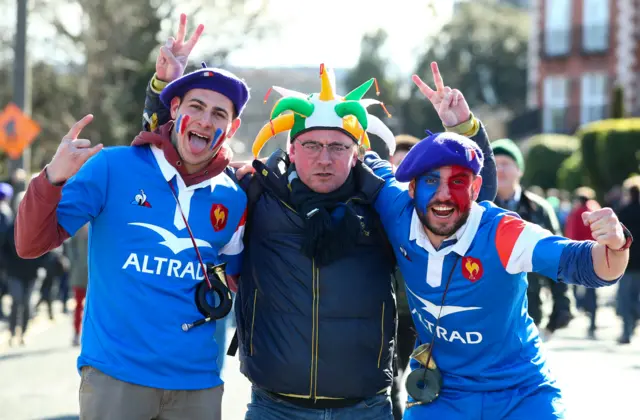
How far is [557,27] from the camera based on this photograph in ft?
149

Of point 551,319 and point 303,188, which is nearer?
point 303,188

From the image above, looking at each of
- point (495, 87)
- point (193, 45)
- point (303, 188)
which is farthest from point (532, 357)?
point (495, 87)

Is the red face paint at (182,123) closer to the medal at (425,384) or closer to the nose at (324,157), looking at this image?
the nose at (324,157)

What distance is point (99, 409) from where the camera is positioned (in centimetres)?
432

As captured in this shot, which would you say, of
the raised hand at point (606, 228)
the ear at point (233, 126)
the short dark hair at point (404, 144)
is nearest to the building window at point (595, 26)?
the short dark hair at point (404, 144)

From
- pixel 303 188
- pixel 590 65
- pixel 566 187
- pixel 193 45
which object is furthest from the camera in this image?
pixel 590 65

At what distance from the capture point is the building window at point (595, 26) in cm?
4400

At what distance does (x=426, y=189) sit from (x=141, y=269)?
1.27 metres

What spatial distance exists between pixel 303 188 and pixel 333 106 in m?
0.45

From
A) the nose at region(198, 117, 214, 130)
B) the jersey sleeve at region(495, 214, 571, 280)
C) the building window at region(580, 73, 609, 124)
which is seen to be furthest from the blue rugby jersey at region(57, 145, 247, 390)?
the building window at region(580, 73, 609, 124)

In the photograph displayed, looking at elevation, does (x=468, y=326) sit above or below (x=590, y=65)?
below

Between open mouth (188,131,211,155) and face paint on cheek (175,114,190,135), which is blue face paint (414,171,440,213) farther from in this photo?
face paint on cheek (175,114,190,135)

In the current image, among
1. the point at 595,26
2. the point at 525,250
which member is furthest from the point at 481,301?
the point at 595,26

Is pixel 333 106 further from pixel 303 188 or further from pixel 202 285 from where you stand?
pixel 202 285
